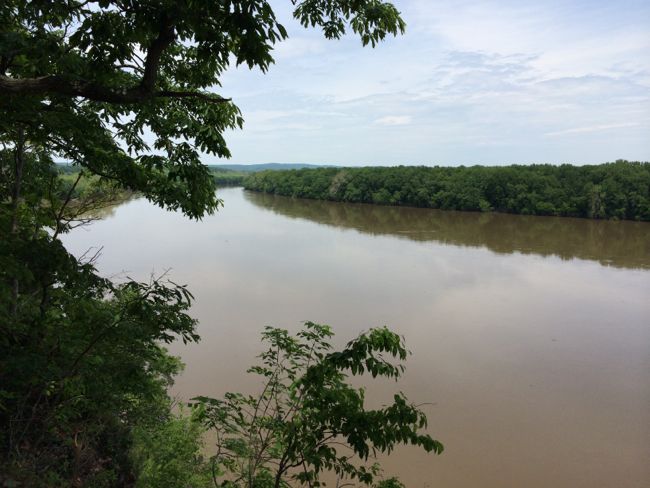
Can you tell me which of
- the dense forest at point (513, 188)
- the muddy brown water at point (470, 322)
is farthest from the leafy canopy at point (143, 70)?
the dense forest at point (513, 188)

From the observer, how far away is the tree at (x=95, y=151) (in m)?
2.39

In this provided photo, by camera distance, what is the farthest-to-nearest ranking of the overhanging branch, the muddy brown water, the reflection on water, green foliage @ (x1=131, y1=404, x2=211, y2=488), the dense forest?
the dense forest < the reflection on water < the muddy brown water < green foliage @ (x1=131, y1=404, x2=211, y2=488) < the overhanging branch

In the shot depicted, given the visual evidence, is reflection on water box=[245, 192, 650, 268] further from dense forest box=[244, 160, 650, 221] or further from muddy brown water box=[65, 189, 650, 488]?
dense forest box=[244, 160, 650, 221]

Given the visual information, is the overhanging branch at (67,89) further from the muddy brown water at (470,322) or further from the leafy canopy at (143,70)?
the muddy brown water at (470,322)

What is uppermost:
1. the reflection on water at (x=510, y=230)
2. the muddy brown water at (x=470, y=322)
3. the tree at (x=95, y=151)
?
the tree at (x=95, y=151)

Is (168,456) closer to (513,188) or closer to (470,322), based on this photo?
(470,322)

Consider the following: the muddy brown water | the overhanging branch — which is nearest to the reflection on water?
the muddy brown water

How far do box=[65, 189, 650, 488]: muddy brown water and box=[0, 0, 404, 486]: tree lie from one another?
5301 millimetres

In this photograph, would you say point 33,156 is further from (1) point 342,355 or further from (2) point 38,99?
(1) point 342,355

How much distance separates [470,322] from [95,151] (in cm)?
1320

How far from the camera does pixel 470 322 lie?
14.7m

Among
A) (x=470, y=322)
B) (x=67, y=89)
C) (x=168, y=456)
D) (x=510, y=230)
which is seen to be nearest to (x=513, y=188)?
(x=510, y=230)

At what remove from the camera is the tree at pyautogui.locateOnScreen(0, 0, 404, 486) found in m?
2.39

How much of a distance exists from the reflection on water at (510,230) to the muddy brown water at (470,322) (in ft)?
1.03
